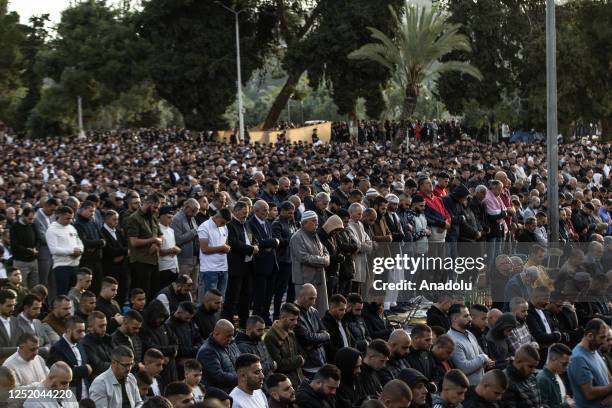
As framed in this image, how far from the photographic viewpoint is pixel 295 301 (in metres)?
12.7

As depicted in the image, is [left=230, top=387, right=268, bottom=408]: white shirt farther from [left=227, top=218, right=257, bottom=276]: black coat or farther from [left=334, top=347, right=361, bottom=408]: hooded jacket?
[left=227, top=218, right=257, bottom=276]: black coat

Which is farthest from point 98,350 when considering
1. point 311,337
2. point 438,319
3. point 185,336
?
point 438,319

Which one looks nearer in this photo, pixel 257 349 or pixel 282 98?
pixel 257 349

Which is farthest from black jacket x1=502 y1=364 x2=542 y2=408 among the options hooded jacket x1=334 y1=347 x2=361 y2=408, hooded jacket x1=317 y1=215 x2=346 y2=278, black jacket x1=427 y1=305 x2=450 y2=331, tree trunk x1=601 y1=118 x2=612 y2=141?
tree trunk x1=601 y1=118 x2=612 y2=141

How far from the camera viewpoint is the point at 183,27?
52.8m

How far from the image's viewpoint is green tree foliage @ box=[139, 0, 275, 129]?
171 ft

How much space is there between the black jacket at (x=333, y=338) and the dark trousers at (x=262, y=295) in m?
3.19

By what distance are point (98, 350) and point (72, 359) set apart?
0.76 ft

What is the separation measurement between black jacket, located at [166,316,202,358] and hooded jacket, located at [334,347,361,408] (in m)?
1.53

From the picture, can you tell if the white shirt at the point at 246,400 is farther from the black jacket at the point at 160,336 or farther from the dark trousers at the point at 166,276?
the dark trousers at the point at 166,276

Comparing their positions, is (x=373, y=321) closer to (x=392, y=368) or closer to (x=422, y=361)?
(x=422, y=361)

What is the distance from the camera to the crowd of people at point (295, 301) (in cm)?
891

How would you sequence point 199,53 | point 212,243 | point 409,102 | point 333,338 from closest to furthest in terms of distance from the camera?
1. point 333,338
2. point 212,243
3. point 409,102
4. point 199,53

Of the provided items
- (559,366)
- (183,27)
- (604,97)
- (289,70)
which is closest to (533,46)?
(604,97)
